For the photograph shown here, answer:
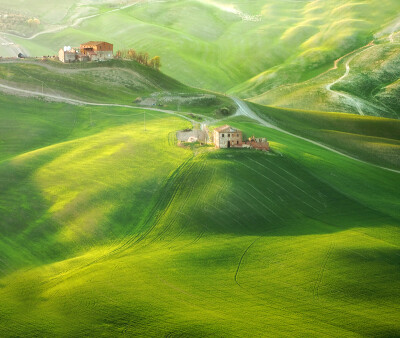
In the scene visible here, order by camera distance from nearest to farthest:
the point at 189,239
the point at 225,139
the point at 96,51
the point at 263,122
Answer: the point at 189,239 < the point at 225,139 < the point at 263,122 < the point at 96,51

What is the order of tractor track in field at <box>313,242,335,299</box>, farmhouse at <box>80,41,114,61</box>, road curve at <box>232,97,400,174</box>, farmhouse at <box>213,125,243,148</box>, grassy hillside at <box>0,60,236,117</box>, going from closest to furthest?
tractor track in field at <box>313,242,335,299</box> < farmhouse at <box>213,125,243,148</box> < road curve at <box>232,97,400,174</box> < grassy hillside at <box>0,60,236,117</box> < farmhouse at <box>80,41,114,61</box>

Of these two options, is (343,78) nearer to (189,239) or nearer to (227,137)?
(227,137)

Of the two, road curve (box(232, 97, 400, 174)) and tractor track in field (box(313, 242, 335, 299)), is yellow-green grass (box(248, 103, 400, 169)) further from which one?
tractor track in field (box(313, 242, 335, 299))

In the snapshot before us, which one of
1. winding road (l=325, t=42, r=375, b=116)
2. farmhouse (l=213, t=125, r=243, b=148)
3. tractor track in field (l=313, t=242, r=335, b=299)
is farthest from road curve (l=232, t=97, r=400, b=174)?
winding road (l=325, t=42, r=375, b=116)

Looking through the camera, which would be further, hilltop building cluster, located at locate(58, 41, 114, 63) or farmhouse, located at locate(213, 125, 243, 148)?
hilltop building cluster, located at locate(58, 41, 114, 63)

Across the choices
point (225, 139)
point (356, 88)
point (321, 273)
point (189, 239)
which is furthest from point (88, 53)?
point (321, 273)

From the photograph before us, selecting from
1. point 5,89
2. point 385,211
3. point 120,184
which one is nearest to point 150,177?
point 120,184

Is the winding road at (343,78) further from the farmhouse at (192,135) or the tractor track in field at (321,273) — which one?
Result: the tractor track in field at (321,273)
